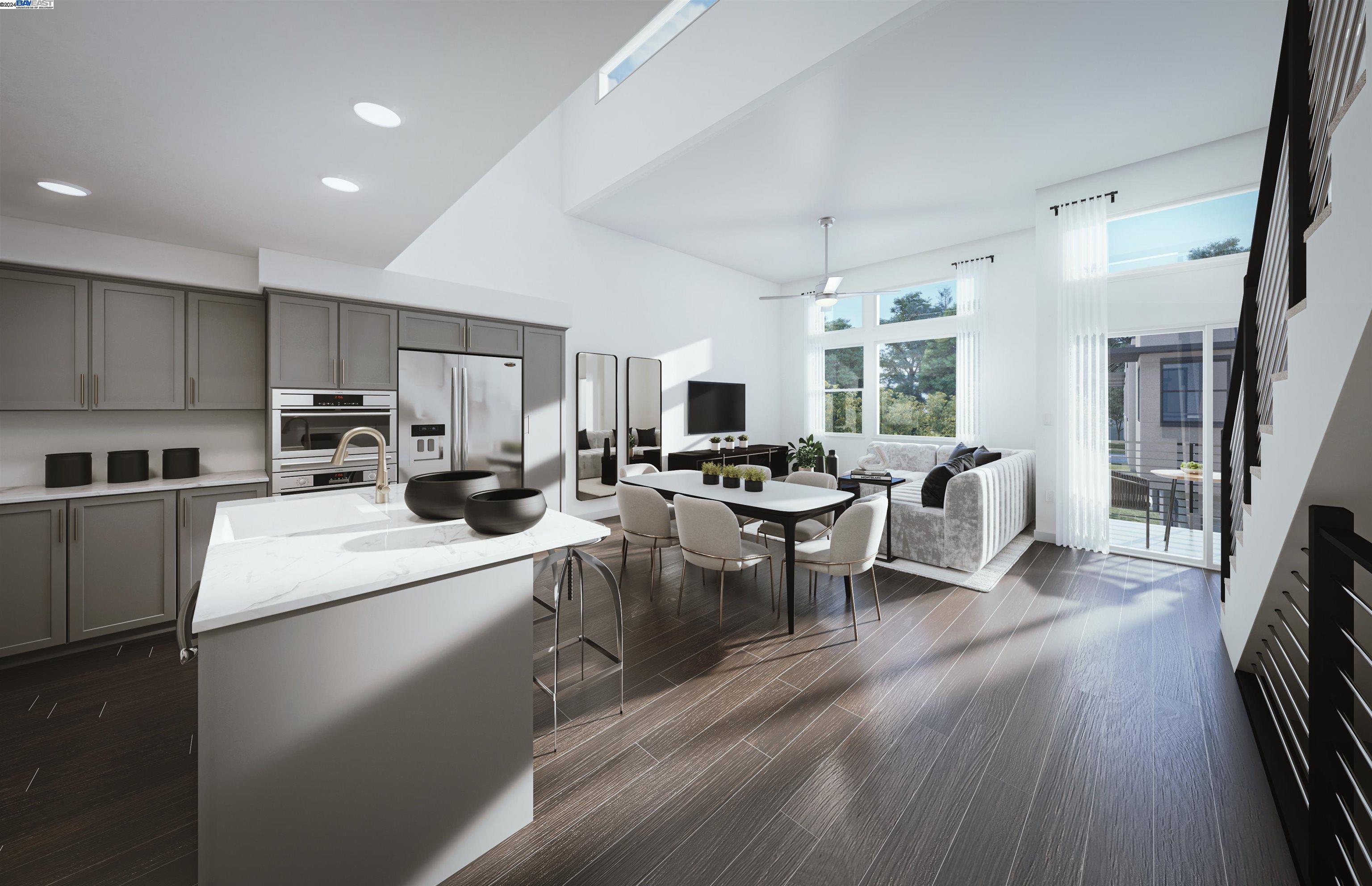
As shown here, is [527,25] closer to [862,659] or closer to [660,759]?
[660,759]

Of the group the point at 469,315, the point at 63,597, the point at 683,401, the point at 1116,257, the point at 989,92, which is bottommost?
the point at 63,597

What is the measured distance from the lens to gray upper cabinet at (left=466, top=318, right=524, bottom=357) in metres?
4.35

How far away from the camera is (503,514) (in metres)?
1.57

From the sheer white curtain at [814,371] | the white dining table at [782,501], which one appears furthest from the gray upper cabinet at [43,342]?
the sheer white curtain at [814,371]

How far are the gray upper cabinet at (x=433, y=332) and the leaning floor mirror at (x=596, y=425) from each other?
150 cm

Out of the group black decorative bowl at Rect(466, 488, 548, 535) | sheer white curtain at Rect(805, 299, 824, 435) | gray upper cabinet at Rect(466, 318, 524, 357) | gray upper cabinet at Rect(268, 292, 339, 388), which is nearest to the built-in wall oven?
gray upper cabinet at Rect(268, 292, 339, 388)

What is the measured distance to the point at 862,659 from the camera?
2.64 metres

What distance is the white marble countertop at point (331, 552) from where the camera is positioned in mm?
1147

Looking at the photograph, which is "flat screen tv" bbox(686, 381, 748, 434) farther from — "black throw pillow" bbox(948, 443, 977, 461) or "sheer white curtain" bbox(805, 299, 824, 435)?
"black throw pillow" bbox(948, 443, 977, 461)

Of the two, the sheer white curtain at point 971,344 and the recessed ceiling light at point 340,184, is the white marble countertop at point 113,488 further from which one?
the sheer white curtain at point 971,344

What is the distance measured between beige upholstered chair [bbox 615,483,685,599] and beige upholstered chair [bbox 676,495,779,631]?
21 cm

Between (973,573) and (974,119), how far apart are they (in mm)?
3485

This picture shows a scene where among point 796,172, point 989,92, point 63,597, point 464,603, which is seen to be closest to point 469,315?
point 63,597

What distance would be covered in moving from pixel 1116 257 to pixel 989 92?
2.30 metres
